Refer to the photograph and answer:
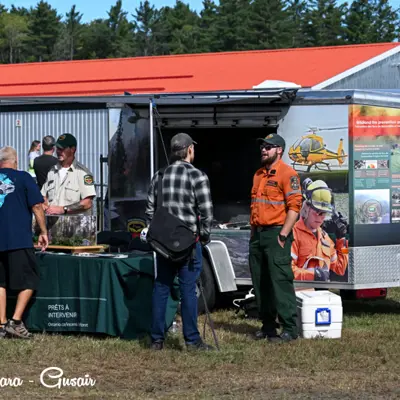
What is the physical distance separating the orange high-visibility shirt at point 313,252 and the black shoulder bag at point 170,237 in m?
2.19

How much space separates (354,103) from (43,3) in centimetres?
8689

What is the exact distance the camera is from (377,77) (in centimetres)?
2659

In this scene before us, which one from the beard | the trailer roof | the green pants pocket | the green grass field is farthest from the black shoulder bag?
the trailer roof

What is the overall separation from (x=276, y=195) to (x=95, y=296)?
5.79ft

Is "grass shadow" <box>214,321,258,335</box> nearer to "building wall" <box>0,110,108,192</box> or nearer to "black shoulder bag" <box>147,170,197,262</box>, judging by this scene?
"black shoulder bag" <box>147,170,197,262</box>

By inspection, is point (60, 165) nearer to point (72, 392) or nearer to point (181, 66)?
point (72, 392)

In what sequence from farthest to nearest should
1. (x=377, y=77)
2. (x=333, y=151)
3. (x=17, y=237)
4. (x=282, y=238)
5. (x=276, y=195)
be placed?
(x=377, y=77)
(x=333, y=151)
(x=17, y=237)
(x=276, y=195)
(x=282, y=238)

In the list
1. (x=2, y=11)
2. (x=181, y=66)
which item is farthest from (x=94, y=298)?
(x=2, y=11)

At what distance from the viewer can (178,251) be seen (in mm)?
6805

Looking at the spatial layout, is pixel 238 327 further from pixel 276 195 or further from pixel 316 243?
pixel 276 195

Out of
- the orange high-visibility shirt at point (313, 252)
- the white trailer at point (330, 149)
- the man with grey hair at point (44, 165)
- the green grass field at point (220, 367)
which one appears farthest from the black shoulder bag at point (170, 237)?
the man with grey hair at point (44, 165)

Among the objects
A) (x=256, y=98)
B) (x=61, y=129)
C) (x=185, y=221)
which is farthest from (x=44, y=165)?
(x=61, y=129)

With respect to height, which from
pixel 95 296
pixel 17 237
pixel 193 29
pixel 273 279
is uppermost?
pixel 193 29

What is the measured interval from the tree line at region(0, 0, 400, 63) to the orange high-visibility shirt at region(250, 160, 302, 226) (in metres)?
67.0
